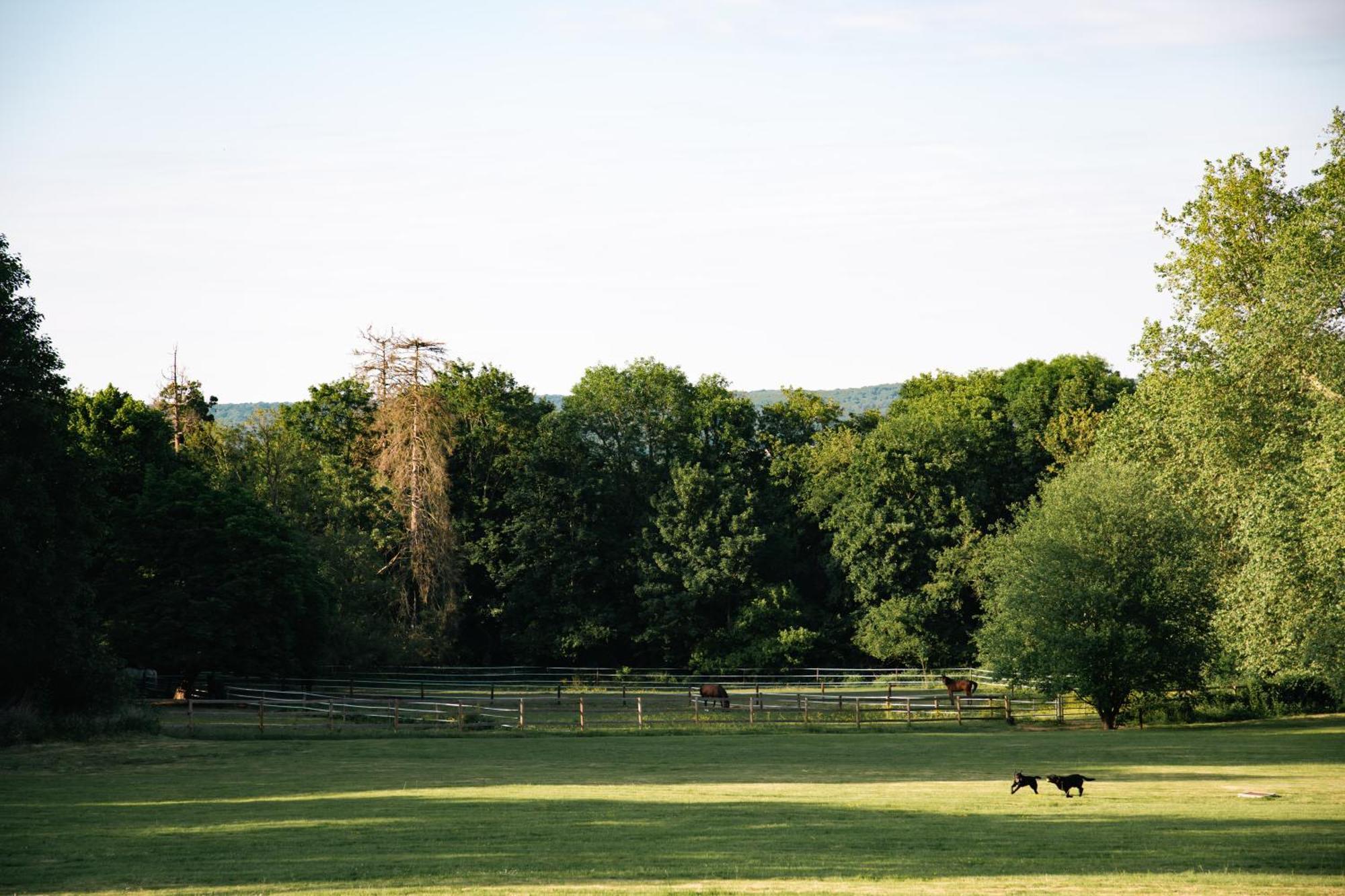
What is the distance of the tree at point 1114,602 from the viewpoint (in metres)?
38.9

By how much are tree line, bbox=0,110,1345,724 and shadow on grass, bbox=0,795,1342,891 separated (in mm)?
13742

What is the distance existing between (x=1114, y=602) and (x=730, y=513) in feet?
92.6

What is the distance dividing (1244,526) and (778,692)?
2116 cm

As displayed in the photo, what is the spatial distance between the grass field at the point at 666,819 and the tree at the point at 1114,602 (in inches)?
295

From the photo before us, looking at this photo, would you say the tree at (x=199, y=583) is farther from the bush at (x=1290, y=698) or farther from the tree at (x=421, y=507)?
the bush at (x=1290, y=698)

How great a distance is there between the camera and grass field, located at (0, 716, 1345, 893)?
45.6 feet

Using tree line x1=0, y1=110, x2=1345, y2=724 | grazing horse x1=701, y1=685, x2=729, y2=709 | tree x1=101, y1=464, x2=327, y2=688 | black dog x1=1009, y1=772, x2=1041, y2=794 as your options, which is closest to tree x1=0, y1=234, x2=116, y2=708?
tree line x1=0, y1=110, x2=1345, y2=724

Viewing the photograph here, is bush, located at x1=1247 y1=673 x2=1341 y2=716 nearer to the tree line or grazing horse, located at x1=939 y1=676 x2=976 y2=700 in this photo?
the tree line

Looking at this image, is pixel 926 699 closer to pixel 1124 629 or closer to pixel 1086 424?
pixel 1124 629

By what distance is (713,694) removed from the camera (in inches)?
1742

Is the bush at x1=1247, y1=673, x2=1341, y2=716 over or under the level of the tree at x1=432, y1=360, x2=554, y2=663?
under

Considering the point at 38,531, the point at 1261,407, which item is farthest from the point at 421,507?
the point at 1261,407

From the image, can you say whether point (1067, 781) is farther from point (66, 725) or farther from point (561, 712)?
point (66, 725)

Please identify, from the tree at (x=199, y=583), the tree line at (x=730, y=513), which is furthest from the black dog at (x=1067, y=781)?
the tree at (x=199, y=583)
